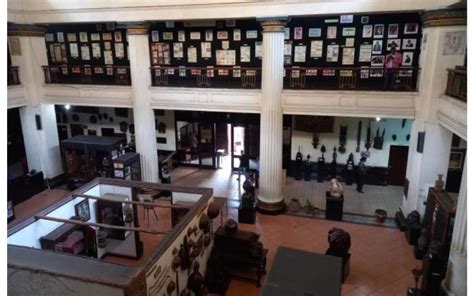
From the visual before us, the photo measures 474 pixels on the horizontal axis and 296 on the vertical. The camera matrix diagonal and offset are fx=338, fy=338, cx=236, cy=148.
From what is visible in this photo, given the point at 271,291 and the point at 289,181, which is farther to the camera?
the point at 289,181

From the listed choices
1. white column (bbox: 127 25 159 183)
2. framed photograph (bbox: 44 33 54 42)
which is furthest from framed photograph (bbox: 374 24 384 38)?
framed photograph (bbox: 44 33 54 42)

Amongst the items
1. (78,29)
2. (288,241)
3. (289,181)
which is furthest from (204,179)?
(78,29)

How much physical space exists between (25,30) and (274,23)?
920 centimetres

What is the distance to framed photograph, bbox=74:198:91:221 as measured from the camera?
7664mm

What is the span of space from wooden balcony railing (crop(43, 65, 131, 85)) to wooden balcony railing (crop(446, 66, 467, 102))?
11022 millimetres

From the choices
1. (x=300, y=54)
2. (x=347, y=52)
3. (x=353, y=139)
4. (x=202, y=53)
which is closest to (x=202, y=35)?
(x=202, y=53)

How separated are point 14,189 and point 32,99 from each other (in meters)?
3.47

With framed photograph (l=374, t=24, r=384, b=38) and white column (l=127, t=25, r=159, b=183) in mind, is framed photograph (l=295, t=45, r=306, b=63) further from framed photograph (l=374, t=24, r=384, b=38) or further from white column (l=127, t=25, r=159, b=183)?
white column (l=127, t=25, r=159, b=183)

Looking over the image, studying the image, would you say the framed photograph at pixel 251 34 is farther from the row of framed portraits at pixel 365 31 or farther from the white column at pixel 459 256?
the white column at pixel 459 256

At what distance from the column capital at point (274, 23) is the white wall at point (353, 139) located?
5025mm

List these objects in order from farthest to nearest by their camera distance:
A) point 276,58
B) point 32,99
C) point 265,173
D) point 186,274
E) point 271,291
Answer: point 32,99, point 265,173, point 276,58, point 186,274, point 271,291

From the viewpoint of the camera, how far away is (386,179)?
1345 cm

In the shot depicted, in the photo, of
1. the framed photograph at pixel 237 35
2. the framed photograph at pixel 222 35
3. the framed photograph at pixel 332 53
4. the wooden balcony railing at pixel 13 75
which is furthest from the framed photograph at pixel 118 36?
the framed photograph at pixel 332 53

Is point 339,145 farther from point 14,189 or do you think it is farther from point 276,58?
point 14,189
